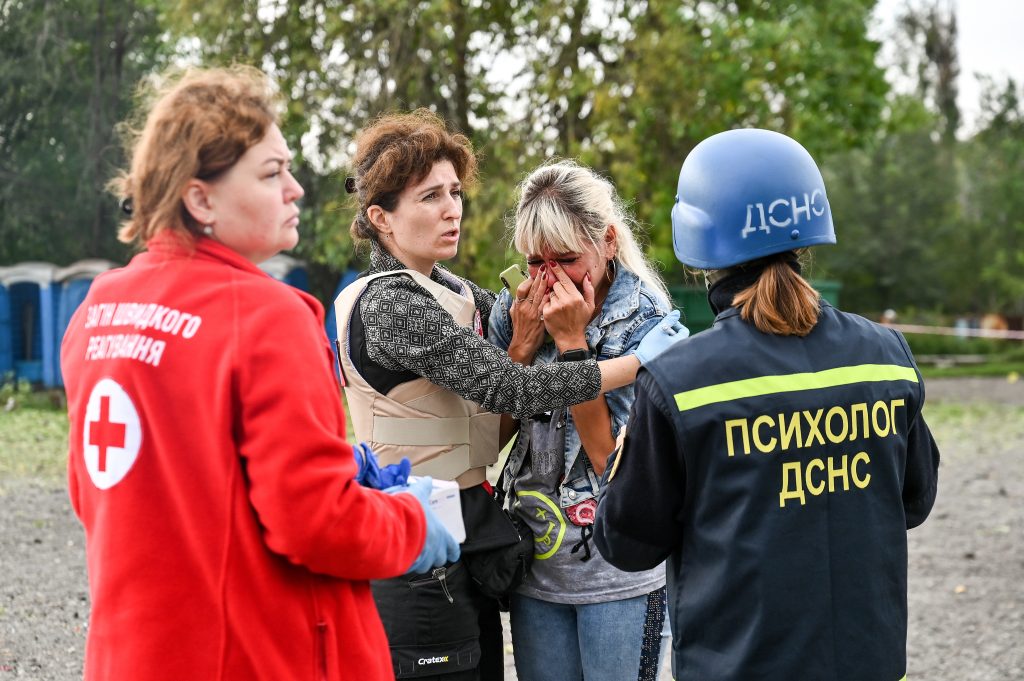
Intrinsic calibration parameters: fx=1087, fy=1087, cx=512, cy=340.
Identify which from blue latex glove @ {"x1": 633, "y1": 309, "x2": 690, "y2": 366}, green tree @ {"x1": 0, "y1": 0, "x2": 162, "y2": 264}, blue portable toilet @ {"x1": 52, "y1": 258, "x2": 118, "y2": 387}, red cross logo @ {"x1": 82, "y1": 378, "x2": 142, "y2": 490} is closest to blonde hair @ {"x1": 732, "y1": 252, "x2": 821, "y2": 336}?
blue latex glove @ {"x1": 633, "y1": 309, "x2": 690, "y2": 366}

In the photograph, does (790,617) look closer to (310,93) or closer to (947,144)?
(310,93)

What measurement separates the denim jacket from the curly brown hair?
0.57 meters

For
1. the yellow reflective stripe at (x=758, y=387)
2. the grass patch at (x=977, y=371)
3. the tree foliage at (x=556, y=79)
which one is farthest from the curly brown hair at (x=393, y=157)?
the grass patch at (x=977, y=371)

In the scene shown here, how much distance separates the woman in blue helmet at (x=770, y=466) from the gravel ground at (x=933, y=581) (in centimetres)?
341

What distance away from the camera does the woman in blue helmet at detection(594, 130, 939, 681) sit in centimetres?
211

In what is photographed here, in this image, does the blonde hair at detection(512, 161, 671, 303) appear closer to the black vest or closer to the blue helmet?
the blue helmet

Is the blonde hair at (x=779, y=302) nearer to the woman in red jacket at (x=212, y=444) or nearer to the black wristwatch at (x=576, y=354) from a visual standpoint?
the black wristwatch at (x=576, y=354)

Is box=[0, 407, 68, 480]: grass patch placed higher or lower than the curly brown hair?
lower

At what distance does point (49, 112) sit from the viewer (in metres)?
23.4

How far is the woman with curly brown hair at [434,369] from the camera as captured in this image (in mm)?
2627

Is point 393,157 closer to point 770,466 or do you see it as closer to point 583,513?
point 583,513

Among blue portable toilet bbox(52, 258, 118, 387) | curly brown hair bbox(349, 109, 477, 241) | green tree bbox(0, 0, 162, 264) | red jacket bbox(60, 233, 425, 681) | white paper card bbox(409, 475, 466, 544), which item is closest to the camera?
red jacket bbox(60, 233, 425, 681)

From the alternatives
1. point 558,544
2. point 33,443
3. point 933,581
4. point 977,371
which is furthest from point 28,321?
point 977,371

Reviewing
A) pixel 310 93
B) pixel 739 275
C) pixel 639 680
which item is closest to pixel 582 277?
pixel 739 275
